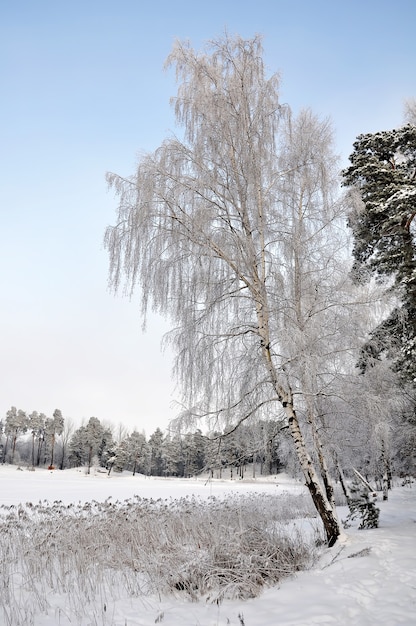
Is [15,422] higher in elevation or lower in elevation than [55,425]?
higher

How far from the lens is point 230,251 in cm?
660

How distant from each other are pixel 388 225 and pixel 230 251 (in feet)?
12.4

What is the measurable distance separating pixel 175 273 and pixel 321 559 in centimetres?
500

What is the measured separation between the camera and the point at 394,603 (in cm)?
359

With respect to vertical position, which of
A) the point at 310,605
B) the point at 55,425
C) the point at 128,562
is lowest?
the point at 55,425

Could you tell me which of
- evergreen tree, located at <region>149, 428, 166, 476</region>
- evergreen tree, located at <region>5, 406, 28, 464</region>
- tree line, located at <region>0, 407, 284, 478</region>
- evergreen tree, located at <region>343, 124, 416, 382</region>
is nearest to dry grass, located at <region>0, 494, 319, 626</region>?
evergreen tree, located at <region>343, 124, 416, 382</region>

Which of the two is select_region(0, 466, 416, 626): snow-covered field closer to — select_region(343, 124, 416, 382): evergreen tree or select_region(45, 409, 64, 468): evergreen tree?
select_region(343, 124, 416, 382): evergreen tree

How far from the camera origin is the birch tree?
6125 millimetres

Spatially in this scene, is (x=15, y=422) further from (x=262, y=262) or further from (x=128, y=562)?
(x=262, y=262)

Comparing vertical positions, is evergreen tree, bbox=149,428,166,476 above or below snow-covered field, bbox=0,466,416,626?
below

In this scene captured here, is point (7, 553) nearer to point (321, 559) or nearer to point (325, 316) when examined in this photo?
point (321, 559)

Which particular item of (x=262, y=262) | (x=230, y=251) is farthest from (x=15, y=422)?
(x=262, y=262)

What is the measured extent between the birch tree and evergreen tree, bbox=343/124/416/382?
3.14ft

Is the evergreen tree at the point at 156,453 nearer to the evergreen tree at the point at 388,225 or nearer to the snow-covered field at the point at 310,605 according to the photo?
the evergreen tree at the point at 388,225
